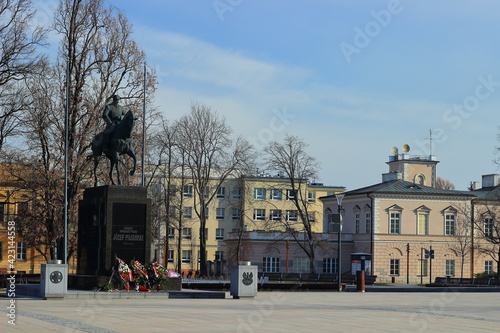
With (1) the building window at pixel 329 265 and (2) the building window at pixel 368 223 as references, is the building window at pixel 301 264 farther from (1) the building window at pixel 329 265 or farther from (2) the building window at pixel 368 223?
(2) the building window at pixel 368 223

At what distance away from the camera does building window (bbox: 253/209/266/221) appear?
9919 centimetres

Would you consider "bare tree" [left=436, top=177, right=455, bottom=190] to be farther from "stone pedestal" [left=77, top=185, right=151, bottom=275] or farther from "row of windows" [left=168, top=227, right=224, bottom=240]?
"stone pedestal" [left=77, top=185, right=151, bottom=275]

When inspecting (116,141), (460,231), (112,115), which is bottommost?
(460,231)

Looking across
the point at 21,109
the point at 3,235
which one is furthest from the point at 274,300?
the point at 3,235

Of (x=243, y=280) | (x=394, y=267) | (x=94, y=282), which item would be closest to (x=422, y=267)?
(x=394, y=267)

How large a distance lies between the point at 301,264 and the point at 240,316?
59.3 m

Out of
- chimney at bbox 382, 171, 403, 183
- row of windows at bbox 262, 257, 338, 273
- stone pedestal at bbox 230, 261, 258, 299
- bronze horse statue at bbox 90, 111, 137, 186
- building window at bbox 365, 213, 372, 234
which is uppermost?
chimney at bbox 382, 171, 403, 183

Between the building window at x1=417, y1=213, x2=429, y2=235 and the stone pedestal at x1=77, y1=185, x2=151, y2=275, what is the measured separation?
174 feet

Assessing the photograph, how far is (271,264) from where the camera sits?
76188mm

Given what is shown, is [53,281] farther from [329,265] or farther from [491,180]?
[491,180]

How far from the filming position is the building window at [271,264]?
75.8 meters

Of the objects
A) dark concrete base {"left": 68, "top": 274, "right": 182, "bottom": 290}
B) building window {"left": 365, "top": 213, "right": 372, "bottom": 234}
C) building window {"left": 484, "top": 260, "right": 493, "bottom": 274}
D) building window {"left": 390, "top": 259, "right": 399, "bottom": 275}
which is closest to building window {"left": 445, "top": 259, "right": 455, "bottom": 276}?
building window {"left": 484, "top": 260, "right": 493, "bottom": 274}

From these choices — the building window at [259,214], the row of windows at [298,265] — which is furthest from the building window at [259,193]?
the row of windows at [298,265]

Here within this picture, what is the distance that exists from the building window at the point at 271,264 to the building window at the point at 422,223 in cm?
1276
